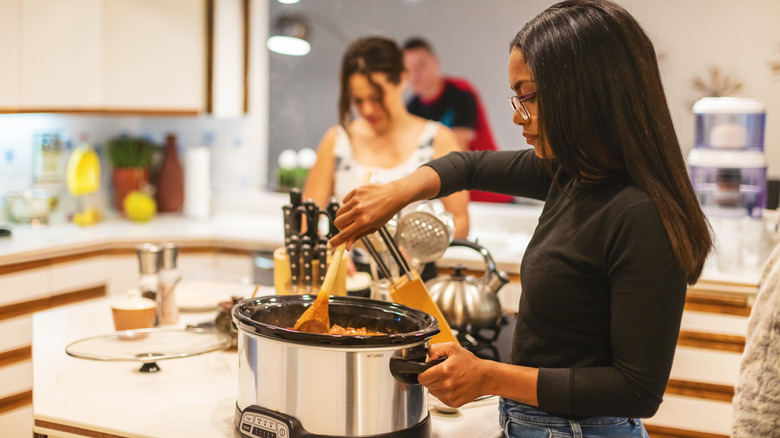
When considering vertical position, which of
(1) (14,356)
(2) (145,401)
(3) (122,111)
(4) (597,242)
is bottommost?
(1) (14,356)

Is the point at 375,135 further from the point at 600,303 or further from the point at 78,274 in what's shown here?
the point at 600,303

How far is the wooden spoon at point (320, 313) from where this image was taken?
130 centimetres

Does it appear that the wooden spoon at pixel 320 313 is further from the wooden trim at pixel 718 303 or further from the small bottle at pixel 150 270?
the wooden trim at pixel 718 303

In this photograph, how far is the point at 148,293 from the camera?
6.46 ft

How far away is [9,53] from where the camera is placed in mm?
3293

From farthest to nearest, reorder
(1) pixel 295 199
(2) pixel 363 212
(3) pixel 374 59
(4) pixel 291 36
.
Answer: (4) pixel 291 36 < (3) pixel 374 59 < (1) pixel 295 199 < (2) pixel 363 212

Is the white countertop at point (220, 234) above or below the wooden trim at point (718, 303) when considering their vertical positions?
above

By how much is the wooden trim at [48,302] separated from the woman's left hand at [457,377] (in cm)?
247

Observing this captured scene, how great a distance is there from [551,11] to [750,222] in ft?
7.78

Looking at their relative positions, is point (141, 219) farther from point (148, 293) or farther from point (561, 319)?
point (561, 319)

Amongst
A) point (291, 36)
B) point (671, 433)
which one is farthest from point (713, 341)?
point (291, 36)

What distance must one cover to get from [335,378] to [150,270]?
3.35ft

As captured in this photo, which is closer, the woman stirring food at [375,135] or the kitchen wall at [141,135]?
the woman stirring food at [375,135]

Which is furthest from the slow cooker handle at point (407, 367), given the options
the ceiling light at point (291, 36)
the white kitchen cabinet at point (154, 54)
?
the ceiling light at point (291, 36)
